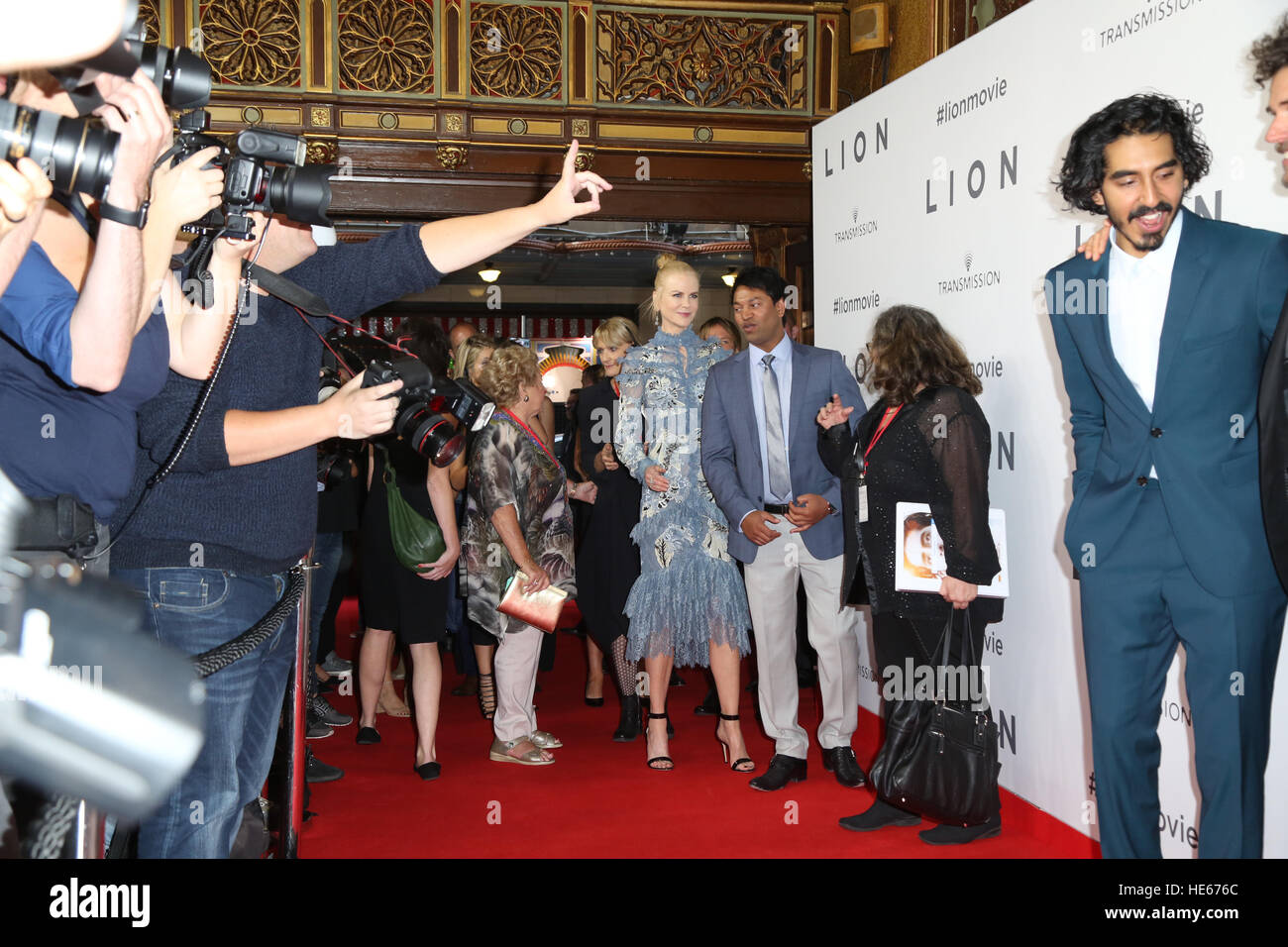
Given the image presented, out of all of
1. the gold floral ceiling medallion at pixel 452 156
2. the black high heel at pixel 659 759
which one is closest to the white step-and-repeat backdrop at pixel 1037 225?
the black high heel at pixel 659 759

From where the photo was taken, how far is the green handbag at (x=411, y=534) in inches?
148

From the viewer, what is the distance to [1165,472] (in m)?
2.12

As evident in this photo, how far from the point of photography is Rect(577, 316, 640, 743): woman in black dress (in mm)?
4434

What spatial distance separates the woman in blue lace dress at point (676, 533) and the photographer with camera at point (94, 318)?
240 centimetres

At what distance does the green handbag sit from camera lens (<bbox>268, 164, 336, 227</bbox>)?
2172mm

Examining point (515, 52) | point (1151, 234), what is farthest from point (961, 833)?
point (515, 52)

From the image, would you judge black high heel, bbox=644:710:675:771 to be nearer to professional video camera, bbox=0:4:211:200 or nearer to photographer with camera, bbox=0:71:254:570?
photographer with camera, bbox=0:71:254:570

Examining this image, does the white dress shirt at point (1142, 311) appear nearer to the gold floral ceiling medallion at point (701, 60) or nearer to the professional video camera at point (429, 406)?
the professional video camera at point (429, 406)

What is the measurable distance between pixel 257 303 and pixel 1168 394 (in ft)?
5.66

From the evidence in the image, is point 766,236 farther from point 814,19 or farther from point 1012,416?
point 1012,416

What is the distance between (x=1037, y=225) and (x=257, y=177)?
2241mm

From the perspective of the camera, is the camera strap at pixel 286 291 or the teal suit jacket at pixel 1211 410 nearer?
the camera strap at pixel 286 291

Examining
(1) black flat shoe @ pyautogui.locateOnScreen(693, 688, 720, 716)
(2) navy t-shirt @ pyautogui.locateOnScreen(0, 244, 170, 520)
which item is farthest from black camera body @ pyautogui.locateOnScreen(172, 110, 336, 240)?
(1) black flat shoe @ pyautogui.locateOnScreen(693, 688, 720, 716)

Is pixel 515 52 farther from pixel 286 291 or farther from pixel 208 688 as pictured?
pixel 208 688
